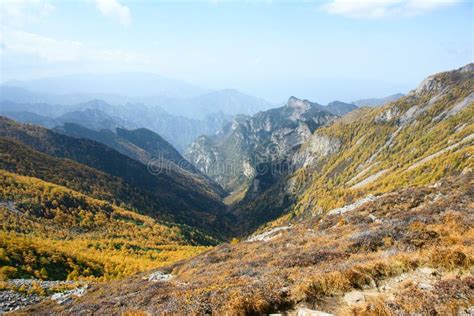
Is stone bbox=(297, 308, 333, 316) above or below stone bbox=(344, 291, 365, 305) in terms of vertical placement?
above

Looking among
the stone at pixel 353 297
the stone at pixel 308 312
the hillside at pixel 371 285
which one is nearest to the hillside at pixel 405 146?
the hillside at pixel 371 285

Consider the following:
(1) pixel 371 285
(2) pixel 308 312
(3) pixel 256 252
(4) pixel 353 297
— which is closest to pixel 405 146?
(3) pixel 256 252

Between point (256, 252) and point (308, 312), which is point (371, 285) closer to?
point (308, 312)

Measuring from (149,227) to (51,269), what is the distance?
50.4 m

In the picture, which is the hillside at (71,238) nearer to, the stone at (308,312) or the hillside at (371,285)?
the hillside at (371,285)

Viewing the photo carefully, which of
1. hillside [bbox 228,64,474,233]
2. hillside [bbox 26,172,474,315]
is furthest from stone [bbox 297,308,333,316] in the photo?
hillside [bbox 228,64,474,233]

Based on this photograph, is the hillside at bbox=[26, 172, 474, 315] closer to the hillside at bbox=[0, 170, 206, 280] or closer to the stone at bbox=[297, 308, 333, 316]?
the stone at bbox=[297, 308, 333, 316]

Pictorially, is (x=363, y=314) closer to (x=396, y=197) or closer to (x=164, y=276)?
(x=164, y=276)

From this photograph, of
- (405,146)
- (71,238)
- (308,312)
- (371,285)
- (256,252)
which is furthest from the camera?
(405,146)

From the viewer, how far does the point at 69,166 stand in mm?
122625

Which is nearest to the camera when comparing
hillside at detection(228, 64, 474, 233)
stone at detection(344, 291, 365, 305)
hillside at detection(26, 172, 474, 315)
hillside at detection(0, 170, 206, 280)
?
hillside at detection(26, 172, 474, 315)

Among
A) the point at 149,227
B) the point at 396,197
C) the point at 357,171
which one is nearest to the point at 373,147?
the point at 357,171

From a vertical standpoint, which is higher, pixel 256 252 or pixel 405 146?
pixel 256 252

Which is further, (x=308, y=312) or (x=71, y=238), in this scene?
(x=71, y=238)
